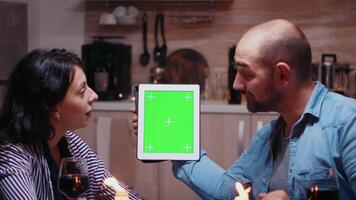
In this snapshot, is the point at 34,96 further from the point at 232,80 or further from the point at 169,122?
the point at 232,80

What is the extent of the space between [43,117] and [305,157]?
839mm

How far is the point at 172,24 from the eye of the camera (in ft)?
13.3

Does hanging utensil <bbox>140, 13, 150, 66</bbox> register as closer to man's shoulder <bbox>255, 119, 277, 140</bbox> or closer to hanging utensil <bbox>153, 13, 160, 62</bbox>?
hanging utensil <bbox>153, 13, 160, 62</bbox>

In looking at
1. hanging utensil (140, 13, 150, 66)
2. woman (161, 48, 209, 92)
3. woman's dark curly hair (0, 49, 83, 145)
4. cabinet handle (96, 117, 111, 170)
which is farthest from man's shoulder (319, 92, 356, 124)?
hanging utensil (140, 13, 150, 66)

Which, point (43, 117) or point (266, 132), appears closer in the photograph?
point (43, 117)

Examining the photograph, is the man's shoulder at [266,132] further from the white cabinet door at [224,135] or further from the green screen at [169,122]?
the white cabinet door at [224,135]

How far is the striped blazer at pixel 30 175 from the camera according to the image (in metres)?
1.76

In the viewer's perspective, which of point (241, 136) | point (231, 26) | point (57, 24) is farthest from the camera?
point (57, 24)

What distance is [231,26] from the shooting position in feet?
13.2

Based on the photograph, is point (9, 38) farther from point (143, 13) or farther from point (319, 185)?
point (319, 185)

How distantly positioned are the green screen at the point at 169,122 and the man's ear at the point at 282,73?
0.28 meters

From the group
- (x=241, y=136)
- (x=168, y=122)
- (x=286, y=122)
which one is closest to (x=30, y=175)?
(x=168, y=122)

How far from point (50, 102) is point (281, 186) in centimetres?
79

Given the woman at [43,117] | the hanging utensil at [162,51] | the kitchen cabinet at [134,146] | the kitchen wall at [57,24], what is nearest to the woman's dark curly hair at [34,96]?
the woman at [43,117]
